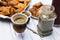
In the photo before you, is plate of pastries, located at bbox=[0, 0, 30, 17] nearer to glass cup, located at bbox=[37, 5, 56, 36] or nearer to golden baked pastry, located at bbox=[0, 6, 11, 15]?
golden baked pastry, located at bbox=[0, 6, 11, 15]

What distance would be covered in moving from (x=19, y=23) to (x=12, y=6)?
164 mm

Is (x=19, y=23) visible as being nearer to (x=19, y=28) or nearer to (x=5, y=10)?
(x=19, y=28)

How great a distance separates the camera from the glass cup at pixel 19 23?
0.63 m

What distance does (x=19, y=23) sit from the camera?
24.8 inches

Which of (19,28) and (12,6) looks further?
(12,6)

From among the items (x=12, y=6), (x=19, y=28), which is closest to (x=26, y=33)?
(x=19, y=28)

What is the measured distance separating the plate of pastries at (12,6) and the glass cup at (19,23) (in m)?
0.07

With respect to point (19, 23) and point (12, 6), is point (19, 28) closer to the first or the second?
point (19, 23)

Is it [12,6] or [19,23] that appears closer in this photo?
[19,23]

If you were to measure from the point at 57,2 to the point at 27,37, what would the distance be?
21 cm

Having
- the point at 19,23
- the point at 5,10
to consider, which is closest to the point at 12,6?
the point at 5,10

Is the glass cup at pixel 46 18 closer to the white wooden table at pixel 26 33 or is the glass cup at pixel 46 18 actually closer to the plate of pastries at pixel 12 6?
the white wooden table at pixel 26 33

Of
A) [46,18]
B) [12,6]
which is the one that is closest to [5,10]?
[12,6]

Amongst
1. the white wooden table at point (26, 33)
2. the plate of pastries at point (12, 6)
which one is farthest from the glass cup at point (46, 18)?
the plate of pastries at point (12, 6)
